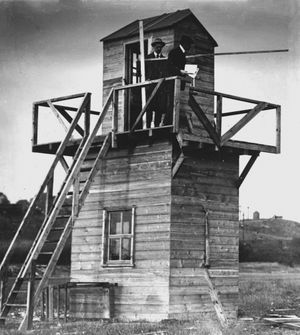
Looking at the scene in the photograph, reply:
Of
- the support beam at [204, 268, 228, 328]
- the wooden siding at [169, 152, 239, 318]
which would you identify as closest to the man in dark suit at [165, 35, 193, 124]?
the wooden siding at [169, 152, 239, 318]

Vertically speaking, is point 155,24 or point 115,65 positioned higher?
point 155,24

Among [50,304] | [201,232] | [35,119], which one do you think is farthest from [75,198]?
[201,232]

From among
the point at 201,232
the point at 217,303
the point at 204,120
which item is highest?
the point at 204,120

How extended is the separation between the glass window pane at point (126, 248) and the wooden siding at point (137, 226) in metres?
0.35

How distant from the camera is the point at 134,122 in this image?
65.8 feet

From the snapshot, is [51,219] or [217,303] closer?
[51,219]

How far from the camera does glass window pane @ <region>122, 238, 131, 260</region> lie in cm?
1956

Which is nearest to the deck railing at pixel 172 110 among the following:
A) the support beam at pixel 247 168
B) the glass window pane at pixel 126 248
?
the support beam at pixel 247 168

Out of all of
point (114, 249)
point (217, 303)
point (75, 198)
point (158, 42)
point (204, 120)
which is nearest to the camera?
point (217, 303)

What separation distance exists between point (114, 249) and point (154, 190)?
216 cm

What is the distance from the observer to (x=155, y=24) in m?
20.2

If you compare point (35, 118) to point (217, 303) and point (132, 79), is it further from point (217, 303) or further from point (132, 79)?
point (217, 303)

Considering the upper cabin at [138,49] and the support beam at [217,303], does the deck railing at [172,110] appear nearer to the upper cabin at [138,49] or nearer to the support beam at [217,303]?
the upper cabin at [138,49]

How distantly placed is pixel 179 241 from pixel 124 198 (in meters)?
2.09
